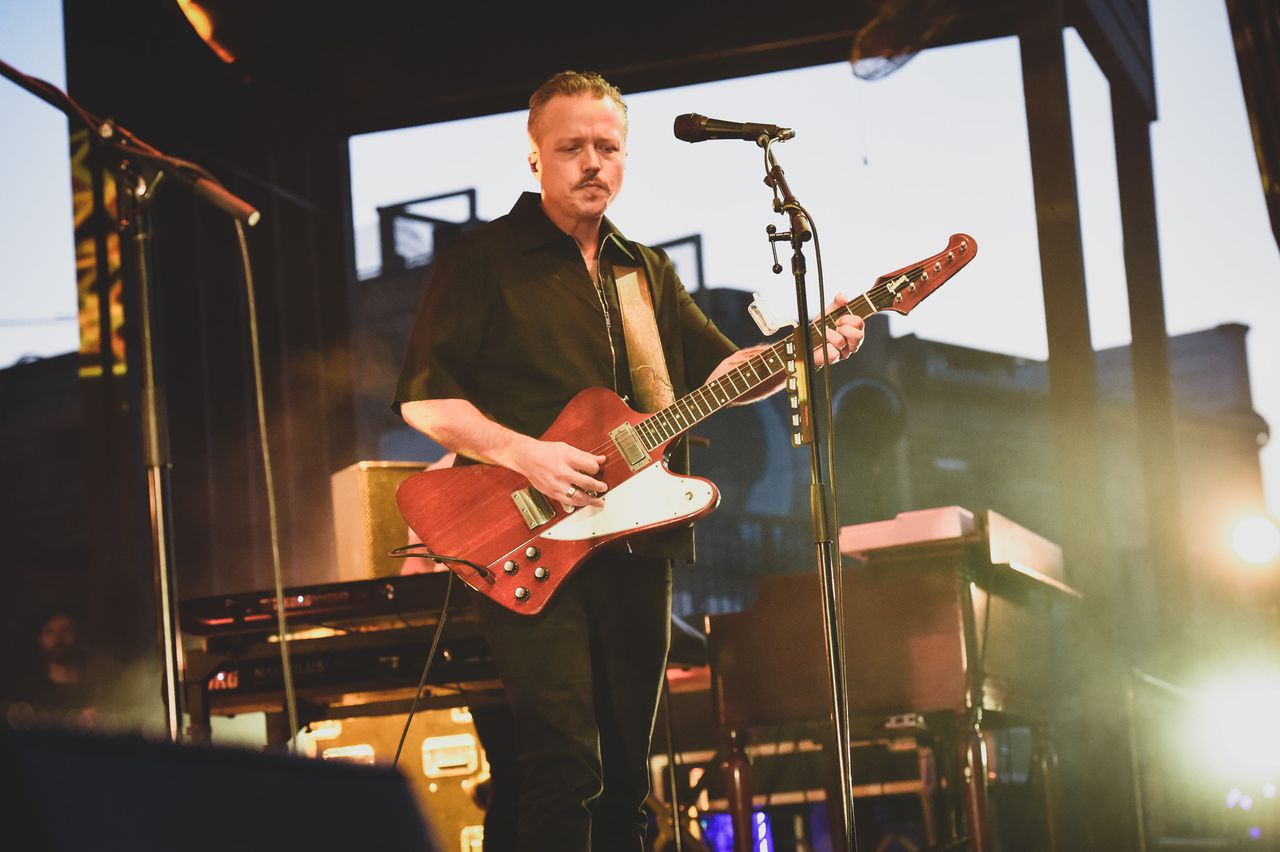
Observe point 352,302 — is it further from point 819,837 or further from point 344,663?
point 819,837

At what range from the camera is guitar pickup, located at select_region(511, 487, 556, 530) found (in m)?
2.64

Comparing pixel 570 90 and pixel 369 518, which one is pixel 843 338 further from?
pixel 369 518

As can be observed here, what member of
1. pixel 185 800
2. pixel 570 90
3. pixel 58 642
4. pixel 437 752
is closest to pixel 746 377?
pixel 570 90

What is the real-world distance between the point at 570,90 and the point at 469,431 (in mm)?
750

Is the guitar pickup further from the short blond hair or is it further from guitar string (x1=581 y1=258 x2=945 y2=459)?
the short blond hair

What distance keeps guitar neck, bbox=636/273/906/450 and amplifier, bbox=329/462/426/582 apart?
144cm

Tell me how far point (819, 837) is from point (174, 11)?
4.13 m

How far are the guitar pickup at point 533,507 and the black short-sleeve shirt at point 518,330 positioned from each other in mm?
124

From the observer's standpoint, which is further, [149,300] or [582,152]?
[582,152]

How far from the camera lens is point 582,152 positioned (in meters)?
2.74

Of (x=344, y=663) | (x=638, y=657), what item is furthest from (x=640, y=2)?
(x=638, y=657)

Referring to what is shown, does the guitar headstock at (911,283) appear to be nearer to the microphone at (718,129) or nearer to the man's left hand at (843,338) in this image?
the man's left hand at (843,338)

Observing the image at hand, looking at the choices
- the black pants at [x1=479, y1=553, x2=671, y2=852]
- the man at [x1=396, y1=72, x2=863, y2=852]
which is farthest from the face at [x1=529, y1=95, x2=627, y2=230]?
the black pants at [x1=479, y1=553, x2=671, y2=852]

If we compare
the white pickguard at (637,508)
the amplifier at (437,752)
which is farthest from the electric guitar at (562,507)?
the amplifier at (437,752)
